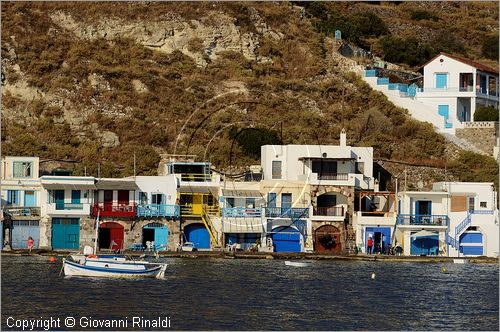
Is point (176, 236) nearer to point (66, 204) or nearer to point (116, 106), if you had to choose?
point (66, 204)

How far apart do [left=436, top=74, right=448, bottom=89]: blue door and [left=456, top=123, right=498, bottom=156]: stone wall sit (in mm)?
5245

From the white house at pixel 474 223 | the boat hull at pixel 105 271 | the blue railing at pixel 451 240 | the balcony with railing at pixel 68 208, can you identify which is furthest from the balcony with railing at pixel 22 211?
the white house at pixel 474 223

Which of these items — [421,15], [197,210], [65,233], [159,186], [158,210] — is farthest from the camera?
[421,15]

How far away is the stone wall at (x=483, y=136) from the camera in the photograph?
110875 millimetres

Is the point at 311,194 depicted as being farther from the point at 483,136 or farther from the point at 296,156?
the point at 483,136

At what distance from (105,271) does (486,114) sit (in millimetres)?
50723

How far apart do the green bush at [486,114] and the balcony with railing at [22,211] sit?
41.2 meters

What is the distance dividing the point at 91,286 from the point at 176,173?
92.5 feet

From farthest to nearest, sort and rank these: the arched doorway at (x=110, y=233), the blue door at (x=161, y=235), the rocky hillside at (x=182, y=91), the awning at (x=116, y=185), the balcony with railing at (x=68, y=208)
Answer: the rocky hillside at (x=182, y=91) < the awning at (x=116, y=185) < the blue door at (x=161, y=235) < the arched doorway at (x=110, y=233) < the balcony with railing at (x=68, y=208)

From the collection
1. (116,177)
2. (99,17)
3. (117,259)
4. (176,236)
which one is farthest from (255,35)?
(117,259)

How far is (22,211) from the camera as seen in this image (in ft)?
298

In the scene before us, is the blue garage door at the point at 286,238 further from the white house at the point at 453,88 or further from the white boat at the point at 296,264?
the white house at the point at 453,88

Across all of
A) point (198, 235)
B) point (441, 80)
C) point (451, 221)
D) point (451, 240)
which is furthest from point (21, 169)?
point (441, 80)

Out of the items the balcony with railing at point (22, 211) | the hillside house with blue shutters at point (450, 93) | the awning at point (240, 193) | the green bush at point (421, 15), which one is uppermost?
the green bush at point (421, 15)
